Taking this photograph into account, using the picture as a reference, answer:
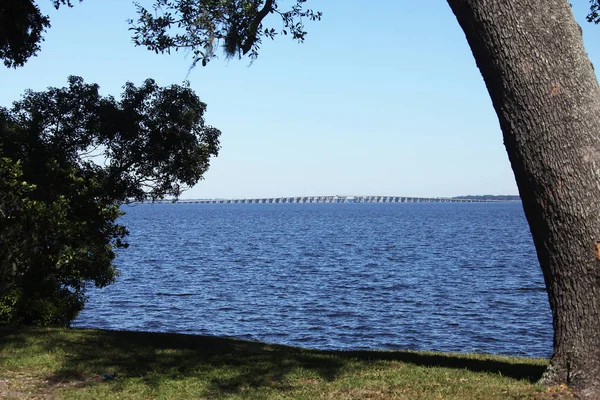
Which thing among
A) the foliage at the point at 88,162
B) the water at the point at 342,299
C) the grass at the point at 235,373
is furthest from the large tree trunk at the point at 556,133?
the water at the point at 342,299

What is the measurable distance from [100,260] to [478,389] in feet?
43.2

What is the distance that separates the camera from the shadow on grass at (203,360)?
31.5 ft

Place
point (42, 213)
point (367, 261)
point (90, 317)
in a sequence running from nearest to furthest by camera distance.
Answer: point (42, 213) → point (90, 317) → point (367, 261)

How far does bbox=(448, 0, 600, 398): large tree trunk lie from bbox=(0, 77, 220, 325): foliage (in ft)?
36.7

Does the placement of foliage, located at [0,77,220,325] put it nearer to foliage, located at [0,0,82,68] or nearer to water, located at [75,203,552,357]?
foliage, located at [0,0,82,68]

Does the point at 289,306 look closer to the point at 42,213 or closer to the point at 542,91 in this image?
the point at 42,213

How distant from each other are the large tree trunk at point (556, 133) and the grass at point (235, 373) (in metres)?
1.23

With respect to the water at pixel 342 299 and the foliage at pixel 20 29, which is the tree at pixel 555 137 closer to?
the foliage at pixel 20 29

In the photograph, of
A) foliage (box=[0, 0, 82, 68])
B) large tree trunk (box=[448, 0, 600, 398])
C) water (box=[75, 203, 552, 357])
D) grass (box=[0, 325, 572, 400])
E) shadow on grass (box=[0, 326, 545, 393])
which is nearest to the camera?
large tree trunk (box=[448, 0, 600, 398])

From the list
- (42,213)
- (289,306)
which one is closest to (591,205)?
(42,213)

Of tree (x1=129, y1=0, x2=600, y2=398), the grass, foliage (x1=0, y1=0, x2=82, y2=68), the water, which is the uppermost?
foliage (x1=0, y1=0, x2=82, y2=68)

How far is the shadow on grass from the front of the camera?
9594 millimetres

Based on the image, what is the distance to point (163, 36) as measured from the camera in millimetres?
14977

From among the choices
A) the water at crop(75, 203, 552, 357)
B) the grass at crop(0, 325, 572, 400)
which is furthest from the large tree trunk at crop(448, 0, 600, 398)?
the water at crop(75, 203, 552, 357)
